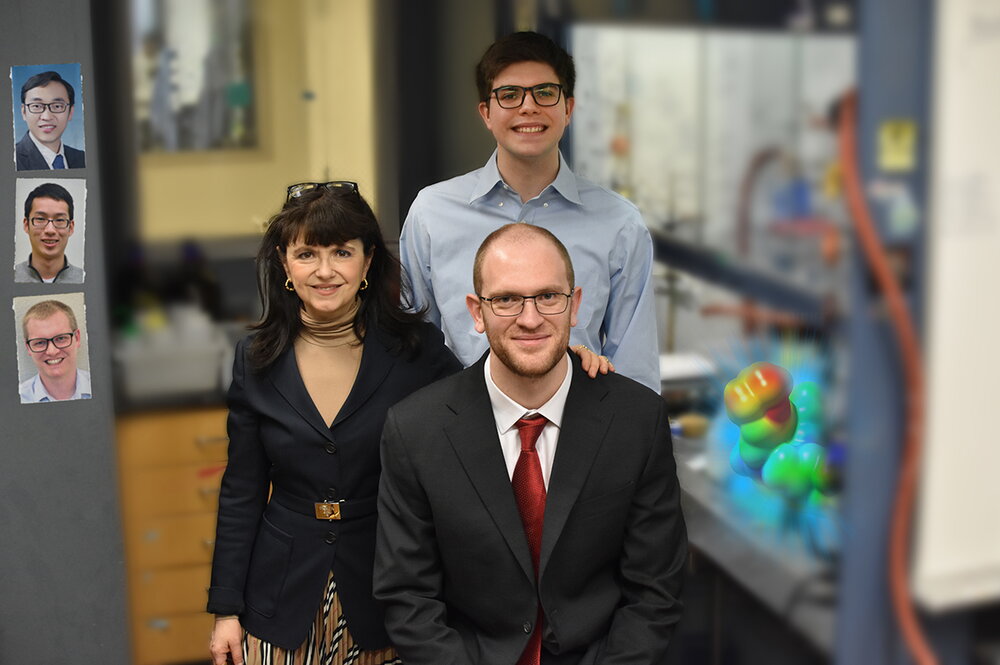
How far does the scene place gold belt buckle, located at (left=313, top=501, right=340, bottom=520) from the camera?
230 centimetres

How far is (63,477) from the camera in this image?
2781mm

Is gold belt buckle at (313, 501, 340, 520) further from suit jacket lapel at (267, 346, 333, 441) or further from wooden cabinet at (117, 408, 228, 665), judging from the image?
wooden cabinet at (117, 408, 228, 665)

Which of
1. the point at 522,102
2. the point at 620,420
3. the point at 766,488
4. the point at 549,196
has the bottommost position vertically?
the point at 766,488

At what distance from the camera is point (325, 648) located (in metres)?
2.36

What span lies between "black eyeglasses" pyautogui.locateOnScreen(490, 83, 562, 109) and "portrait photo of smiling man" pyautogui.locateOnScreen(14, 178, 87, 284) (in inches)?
38.0

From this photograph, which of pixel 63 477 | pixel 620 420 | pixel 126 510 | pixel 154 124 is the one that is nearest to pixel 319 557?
pixel 620 420

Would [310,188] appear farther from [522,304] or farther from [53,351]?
[53,351]

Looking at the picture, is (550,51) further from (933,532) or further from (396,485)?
(933,532)

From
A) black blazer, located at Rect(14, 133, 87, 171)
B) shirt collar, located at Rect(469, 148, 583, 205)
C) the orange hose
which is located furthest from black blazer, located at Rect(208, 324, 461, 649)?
the orange hose

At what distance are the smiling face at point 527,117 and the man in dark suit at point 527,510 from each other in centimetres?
44

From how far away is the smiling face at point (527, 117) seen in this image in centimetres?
245

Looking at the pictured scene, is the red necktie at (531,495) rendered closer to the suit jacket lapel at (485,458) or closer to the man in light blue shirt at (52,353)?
the suit jacket lapel at (485,458)

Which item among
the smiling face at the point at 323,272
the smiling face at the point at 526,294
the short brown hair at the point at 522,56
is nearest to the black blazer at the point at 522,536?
the smiling face at the point at 526,294

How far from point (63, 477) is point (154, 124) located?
35.0 inches
